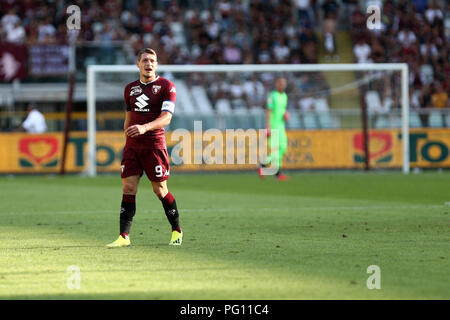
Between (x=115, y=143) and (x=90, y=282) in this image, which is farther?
(x=115, y=143)

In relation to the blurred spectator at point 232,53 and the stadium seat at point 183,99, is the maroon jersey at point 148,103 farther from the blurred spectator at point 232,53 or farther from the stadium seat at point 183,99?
the blurred spectator at point 232,53

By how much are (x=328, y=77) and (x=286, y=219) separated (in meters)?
15.4

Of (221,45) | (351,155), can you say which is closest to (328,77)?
(351,155)

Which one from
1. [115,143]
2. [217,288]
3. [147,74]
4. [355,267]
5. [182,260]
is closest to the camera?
[217,288]

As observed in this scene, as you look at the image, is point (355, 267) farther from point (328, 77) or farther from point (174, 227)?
point (328, 77)

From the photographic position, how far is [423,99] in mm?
28844

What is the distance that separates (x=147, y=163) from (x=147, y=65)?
1038mm

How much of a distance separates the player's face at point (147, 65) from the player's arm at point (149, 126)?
444 millimetres

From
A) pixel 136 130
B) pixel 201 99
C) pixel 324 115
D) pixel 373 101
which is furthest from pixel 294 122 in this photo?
pixel 136 130

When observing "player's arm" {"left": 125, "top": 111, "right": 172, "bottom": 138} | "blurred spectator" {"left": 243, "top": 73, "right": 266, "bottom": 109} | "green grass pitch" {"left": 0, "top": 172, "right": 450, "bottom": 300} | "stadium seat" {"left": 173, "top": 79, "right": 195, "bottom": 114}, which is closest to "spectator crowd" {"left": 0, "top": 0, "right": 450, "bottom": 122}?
"stadium seat" {"left": 173, "top": 79, "right": 195, "bottom": 114}

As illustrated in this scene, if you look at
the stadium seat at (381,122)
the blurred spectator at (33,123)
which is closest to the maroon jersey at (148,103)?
the blurred spectator at (33,123)

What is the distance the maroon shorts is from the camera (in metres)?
10.0

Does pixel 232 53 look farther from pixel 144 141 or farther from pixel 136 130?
pixel 136 130

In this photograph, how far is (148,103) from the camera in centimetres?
1001
